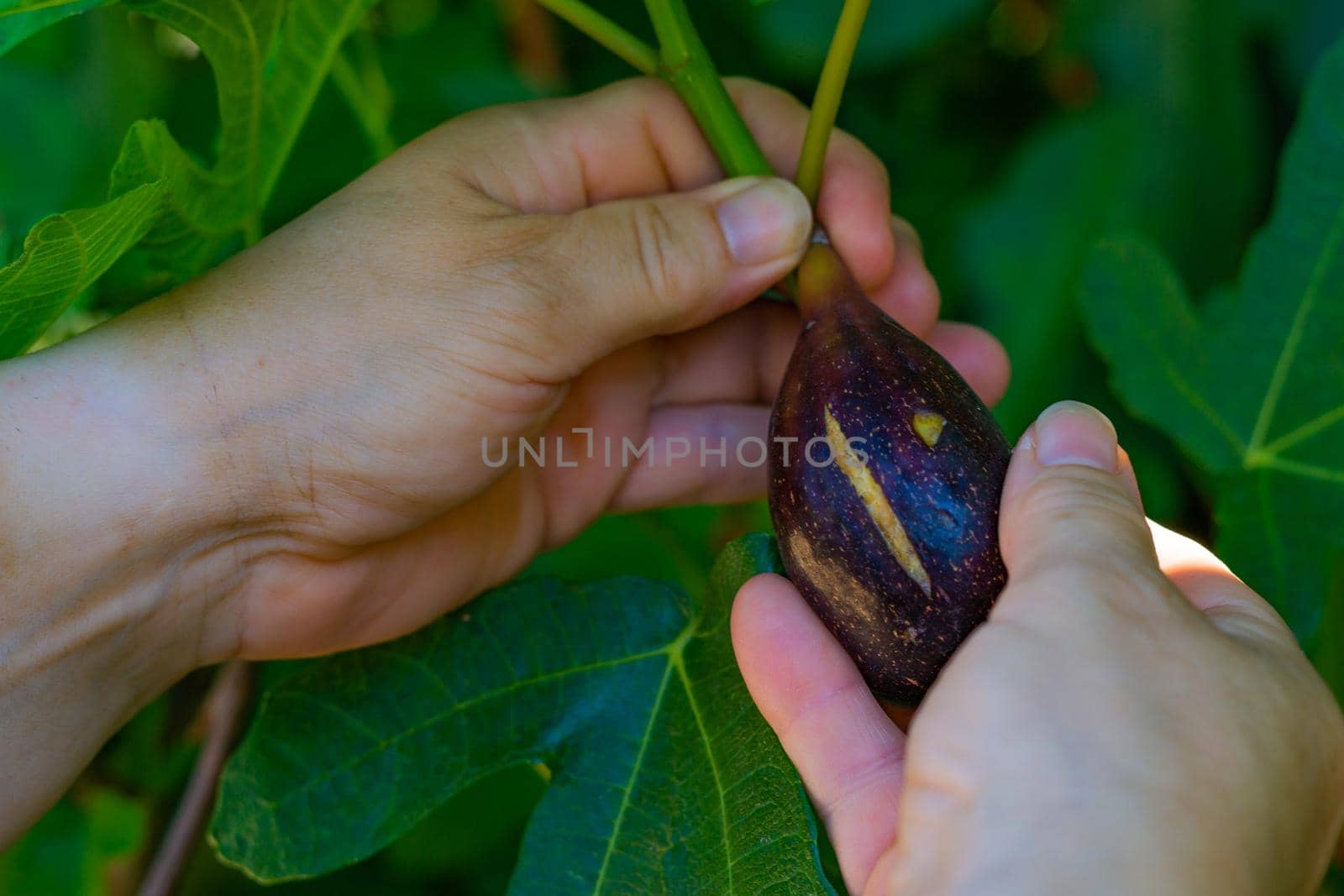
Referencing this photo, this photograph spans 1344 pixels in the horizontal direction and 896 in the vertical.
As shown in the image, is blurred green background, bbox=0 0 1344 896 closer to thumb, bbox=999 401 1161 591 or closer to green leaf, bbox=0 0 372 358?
green leaf, bbox=0 0 372 358

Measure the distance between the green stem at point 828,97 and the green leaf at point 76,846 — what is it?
130 cm

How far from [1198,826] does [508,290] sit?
0.80 m

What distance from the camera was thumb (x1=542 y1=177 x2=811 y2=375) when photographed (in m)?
1.28

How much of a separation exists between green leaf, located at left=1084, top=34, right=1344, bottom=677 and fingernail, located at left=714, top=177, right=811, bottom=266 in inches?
21.0

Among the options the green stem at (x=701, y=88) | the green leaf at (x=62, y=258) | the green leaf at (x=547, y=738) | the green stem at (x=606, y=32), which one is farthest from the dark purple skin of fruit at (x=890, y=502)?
the green leaf at (x=62, y=258)

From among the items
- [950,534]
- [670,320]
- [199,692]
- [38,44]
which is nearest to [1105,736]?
[950,534]

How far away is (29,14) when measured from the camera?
1.02 m

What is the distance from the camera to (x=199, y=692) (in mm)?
1759

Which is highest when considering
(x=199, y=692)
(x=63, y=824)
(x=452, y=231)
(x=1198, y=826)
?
(x=452, y=231)

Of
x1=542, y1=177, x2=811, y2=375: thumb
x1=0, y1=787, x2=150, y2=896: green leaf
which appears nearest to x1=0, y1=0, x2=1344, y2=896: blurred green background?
x1=0, y1=787, x2=150, y2=896: green leaf

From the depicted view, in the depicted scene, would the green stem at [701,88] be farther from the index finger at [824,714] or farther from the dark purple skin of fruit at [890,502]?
the index finger at [824,714]

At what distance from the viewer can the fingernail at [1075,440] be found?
110 cm

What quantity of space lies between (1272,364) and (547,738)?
1.06 meters

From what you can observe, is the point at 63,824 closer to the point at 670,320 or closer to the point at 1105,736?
the point at 670,320
